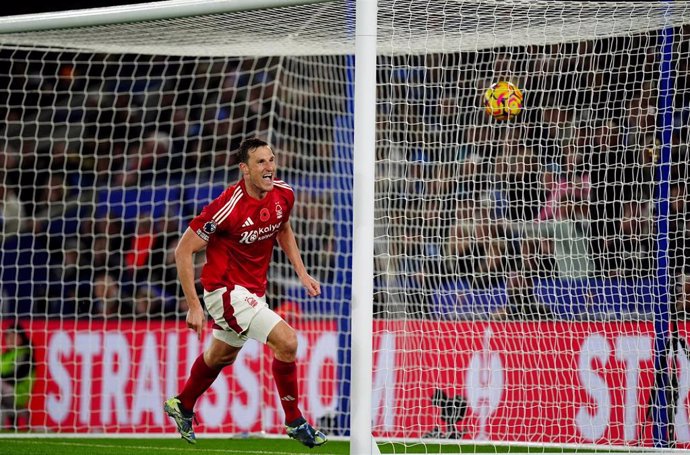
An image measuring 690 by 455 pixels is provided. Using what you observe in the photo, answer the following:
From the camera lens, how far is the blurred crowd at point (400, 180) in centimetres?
841

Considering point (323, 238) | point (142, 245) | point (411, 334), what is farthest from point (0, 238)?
point (411, 334)

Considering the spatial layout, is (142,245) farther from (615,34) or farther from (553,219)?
(615,34)

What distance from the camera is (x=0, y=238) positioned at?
10750mm

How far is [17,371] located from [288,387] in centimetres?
396

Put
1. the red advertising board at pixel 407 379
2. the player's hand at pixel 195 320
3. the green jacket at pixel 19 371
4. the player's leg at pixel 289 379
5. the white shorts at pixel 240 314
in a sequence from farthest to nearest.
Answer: the green jacket at pixel 19 371
the red advertising board at pixel 407 379
the white shorts at pixel 240 314
the player's leg at pixel 289 379
the player's hand at pixel 195 320

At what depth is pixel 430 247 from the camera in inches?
380

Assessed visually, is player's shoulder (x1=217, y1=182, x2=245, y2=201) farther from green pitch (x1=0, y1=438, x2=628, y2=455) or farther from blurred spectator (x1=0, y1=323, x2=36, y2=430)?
blurred spectator (x1=0, y1=323, x2=36, y2=430)

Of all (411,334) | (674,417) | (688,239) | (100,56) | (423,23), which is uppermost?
(100,56)

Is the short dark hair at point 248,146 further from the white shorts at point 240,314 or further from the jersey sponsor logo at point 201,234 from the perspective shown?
the white shorts at point 240,314

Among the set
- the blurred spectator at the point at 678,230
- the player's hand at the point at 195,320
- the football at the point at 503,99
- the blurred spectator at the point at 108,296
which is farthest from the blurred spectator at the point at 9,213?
the blurred spectator at the point at 678,230

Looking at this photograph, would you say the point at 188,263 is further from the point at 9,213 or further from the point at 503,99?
the point at 9,213

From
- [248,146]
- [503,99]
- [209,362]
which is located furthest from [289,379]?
[503,99]

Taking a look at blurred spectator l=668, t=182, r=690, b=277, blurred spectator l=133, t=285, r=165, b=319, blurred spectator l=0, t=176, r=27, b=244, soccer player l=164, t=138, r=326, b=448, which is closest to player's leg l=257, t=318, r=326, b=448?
soccer player l=164, t=138, r=326, b=448

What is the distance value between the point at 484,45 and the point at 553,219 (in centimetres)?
153
